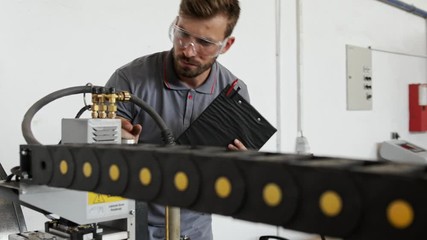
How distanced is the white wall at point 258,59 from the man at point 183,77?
0.44 metres

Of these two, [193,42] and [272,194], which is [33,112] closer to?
[272,194]

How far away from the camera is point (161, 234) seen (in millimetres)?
1300

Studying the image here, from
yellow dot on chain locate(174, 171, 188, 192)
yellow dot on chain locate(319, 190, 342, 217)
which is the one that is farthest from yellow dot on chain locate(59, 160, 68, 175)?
yellow dot on chain locate(319, 190, 342, 217)

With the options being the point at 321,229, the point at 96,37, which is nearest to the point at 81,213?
the point at 321,229

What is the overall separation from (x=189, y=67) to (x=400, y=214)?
108 cm

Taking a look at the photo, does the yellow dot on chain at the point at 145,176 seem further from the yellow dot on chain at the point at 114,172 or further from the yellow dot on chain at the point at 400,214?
the yellow dot on chain at the point at 400,214

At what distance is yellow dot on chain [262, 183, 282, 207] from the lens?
0.32 metres

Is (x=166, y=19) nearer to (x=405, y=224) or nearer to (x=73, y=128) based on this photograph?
(x=73, y=128)

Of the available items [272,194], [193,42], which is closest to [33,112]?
[272,194]

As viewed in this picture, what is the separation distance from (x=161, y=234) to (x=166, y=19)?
3.58ft

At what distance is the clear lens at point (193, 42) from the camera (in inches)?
49.1

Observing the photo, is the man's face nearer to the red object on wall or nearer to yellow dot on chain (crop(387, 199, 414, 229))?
yellow dot on chain (crop(387, 199, 414, 229))

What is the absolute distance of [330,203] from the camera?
0.30 meters

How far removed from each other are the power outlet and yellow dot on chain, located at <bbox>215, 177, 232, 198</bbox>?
9.61 ft
